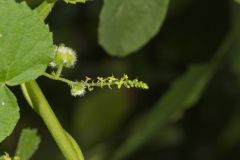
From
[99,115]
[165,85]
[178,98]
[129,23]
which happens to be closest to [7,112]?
[129,23]

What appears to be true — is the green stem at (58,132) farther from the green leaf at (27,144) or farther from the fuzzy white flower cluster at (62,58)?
the green leaf at (27,144)

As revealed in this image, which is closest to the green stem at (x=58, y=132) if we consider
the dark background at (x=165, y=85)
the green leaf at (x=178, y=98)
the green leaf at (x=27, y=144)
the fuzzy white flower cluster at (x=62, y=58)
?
the fuzzy white flower cluster at (x=62, y=58)

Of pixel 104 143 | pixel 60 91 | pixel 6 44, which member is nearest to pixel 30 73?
pixel 6 44

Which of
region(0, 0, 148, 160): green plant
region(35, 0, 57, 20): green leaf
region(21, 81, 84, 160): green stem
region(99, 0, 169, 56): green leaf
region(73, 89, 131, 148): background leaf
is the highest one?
region(73, 89, 131, 148): background leaf

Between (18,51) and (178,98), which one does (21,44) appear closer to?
(18,51)

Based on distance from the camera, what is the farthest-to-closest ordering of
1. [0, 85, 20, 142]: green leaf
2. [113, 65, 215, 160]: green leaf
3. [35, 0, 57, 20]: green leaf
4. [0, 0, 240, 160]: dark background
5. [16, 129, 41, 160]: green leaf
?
[0, 0, 240, 160]: dark background
[113, 65, 215, 160]: green leaf
[16, 129, 41, 160]: green leaf
[35, 0, 57, 20]: green leaf
[0, 85, 20, 142]: green leaf

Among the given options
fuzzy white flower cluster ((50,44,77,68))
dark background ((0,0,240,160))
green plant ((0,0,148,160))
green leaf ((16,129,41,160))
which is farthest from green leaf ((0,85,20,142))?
dark background ((0,0,240,160))

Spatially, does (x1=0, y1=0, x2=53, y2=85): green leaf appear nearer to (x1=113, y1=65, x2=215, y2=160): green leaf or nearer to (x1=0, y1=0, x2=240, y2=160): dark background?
(x1=113, y1=65, x2=215, y2=160): green leaf
